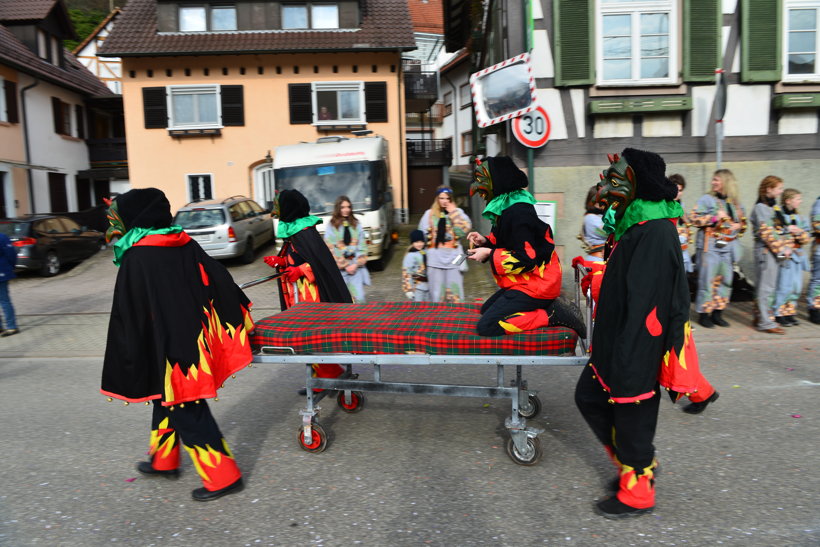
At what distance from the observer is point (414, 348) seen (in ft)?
13.9

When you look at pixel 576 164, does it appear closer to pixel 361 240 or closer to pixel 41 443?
pixel 361 240

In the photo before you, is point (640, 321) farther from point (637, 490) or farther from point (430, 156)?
point (430, 156)

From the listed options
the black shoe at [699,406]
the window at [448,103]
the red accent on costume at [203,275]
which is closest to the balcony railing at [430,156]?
the window at [448,103]

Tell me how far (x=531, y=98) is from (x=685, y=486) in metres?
6.69

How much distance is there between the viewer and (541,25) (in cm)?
1101

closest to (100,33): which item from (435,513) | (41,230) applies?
(41,230)

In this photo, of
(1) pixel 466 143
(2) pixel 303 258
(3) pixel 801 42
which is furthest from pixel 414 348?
(1) pixel 466 143

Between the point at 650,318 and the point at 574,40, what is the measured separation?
28.2ft

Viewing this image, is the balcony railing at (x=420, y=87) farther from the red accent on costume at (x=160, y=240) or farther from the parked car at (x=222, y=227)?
the red accent on costume at (x=160, y=240)

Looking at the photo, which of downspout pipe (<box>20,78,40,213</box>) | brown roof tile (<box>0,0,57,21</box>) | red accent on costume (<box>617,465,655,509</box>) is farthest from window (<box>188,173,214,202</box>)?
red accent on costume (<box>617,465,655,509</box>)

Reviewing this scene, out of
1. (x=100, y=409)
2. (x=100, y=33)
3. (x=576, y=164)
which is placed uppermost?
(x=100, y=33)

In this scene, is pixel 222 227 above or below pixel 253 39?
below

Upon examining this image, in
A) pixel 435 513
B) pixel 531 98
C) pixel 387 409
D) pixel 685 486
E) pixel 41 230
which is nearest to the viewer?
pixel 435 513

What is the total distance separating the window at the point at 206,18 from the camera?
70.7ft
